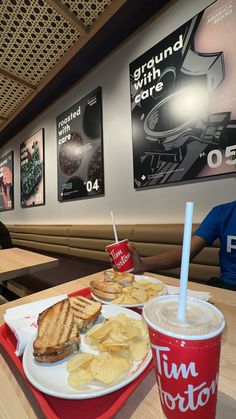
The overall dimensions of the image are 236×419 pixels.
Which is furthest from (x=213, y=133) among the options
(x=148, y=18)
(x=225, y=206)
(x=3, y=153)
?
(x=3, y=153)

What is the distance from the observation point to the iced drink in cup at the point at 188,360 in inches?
10.4

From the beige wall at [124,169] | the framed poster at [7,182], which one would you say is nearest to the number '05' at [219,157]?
the beige wall at [124,169]

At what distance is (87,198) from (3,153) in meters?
3.83

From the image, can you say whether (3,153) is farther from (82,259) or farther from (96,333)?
(96,333)

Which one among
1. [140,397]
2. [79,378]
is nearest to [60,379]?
[79,378]

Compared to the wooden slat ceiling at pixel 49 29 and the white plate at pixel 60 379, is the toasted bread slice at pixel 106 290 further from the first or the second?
the wooden slat ceiling at pixel 49 29

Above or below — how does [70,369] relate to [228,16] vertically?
below

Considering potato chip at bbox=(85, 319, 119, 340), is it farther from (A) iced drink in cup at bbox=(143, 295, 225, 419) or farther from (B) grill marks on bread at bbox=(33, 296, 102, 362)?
(A) iced drink in cup at bbox=(143, 295, 225, 419)

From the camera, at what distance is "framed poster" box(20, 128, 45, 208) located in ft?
12.6

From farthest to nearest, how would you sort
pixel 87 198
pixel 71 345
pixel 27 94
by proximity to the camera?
pixel 27 94, pixel 87 198, pixel 71 345

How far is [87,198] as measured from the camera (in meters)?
2.88

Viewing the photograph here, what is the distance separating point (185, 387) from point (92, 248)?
2254 mm

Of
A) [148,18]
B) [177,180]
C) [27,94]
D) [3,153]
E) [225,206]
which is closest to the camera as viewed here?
[225,206]

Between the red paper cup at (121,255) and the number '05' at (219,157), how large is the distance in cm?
106
